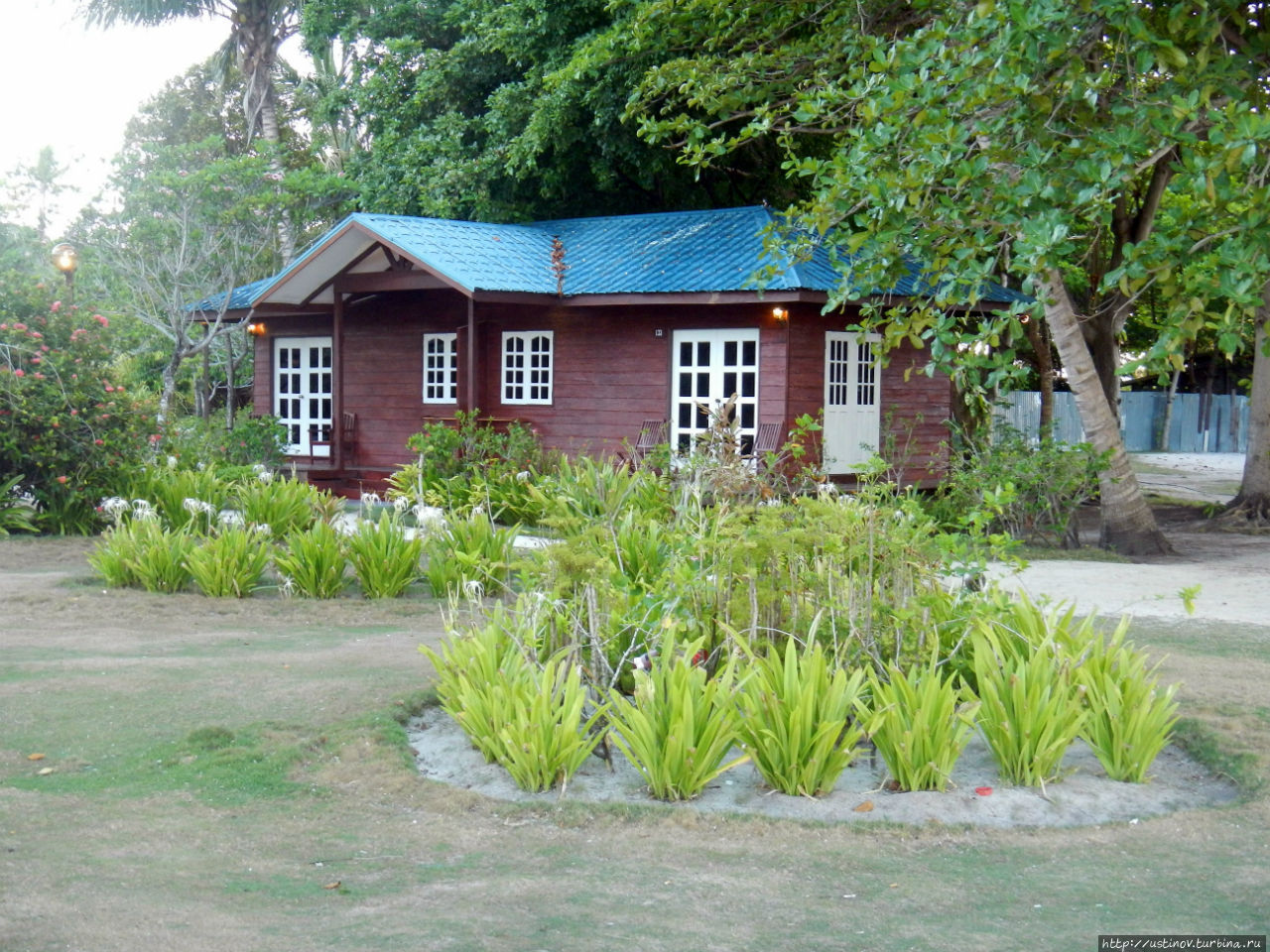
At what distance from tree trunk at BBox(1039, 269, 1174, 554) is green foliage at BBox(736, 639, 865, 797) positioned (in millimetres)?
9678

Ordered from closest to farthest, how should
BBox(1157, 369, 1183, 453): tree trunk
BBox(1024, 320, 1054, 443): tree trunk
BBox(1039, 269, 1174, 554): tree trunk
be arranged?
BBox(1039, 269, 1174, 554): tree trunk
BBox(1024, 320, 1054, 443): tree trunk
BBox(1157, 369, 1183, 453): tree trunk

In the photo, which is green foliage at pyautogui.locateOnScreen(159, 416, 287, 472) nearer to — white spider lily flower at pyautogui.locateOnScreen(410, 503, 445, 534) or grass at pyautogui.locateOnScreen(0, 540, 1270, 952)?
white spider lily flower at pyautogui.locateOnScreen(410, 503, 445, 534)

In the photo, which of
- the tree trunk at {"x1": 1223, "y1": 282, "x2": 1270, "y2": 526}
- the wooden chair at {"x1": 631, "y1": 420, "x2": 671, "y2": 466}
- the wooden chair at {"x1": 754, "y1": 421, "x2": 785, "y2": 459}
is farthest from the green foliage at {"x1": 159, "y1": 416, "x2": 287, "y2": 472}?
the tree trunk at {"x1": 1223, "y1": 282, "x2": 1270, "y2": 526}

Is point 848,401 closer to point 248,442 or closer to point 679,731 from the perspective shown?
point 248,442

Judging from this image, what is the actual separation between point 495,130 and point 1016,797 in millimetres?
17559

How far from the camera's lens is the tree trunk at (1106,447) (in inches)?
559

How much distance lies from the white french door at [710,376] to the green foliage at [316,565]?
7.34 metres

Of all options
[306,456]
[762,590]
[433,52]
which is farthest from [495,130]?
[762,590]

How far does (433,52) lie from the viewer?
72.9 ft

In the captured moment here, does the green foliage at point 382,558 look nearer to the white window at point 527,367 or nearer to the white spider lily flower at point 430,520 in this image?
the white spider lily flower at point 430,520

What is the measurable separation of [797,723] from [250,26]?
33727 mm

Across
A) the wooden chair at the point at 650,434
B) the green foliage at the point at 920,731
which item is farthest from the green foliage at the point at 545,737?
the wooden chair at the point at 650,434

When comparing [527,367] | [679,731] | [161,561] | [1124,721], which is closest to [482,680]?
[679,731]

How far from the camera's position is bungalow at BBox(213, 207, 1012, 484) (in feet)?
55.2
